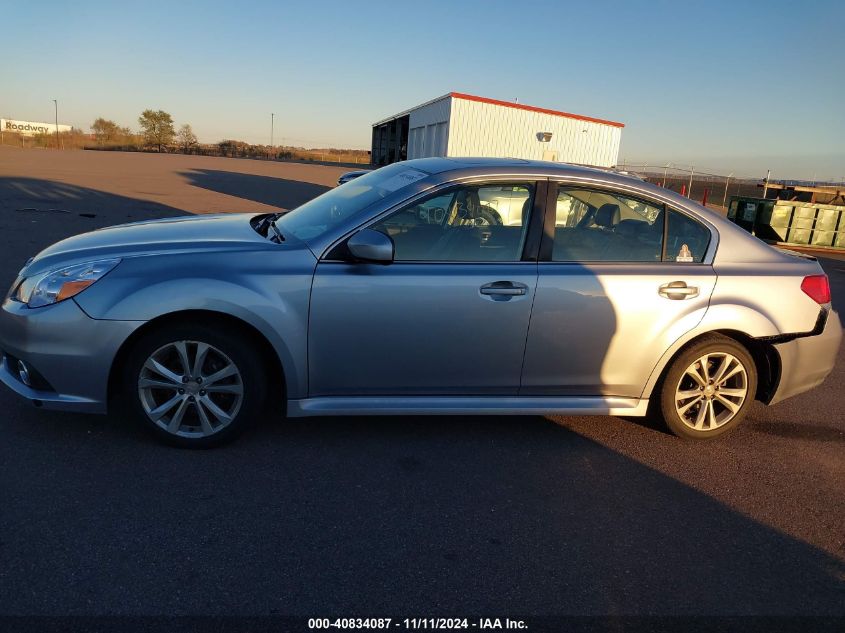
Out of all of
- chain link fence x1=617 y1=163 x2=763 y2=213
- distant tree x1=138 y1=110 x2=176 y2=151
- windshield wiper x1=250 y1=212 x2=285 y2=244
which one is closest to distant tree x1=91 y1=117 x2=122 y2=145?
distant tree x1=138 y1=110 x2=176 y2=151

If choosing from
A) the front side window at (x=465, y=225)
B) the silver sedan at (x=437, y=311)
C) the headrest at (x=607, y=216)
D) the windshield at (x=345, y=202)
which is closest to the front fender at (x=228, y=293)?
the silver sedan at (x=437, y=311)

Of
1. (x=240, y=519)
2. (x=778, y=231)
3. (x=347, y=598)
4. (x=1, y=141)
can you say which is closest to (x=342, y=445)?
(x=240, y=519)

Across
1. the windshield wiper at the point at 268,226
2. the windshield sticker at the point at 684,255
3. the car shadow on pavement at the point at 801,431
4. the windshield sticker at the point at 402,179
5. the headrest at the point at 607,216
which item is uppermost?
the windshield sticker at the point at 402,179

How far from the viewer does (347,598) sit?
8.55 feet

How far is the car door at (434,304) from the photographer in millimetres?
3695

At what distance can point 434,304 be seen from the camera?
3742mm

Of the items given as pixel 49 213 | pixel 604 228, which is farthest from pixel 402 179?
pixel 49 213

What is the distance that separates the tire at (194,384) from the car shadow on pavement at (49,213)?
15.4 ft

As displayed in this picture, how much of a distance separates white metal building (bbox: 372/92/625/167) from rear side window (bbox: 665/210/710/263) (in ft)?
66.6

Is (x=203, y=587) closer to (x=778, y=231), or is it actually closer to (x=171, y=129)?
(x=778, y=231)

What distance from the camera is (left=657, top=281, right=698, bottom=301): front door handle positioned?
13.2 ft

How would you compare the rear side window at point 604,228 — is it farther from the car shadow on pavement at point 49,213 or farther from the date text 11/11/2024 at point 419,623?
the car shadow on pavement at point 49,213

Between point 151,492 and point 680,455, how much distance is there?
3.07 m

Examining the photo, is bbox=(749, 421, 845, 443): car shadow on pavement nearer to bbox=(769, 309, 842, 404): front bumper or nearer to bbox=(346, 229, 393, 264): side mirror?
bbox=(769, 309, 842, 404): front bumper
